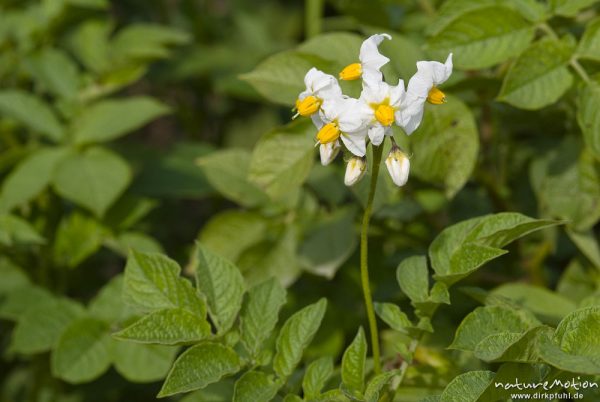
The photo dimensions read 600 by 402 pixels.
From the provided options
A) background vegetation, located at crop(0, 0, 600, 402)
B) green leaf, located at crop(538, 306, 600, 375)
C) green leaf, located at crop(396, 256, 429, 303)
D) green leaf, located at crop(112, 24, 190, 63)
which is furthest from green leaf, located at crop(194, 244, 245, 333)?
green leaf, located at crop(112, 24, 190, 63)

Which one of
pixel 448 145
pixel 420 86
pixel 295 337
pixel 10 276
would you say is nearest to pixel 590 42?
pixel 448 145

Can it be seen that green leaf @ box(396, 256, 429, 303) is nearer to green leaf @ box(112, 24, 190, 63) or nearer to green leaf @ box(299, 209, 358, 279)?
green leaf @ box(299, 209, 358, 279)

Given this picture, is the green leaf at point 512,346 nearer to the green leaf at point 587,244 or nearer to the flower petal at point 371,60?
the flower petal at point 371,60

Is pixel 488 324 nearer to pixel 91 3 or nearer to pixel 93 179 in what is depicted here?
pixel 93 179

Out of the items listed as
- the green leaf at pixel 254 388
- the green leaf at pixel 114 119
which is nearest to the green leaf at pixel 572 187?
the green leaf at pixel 254 388

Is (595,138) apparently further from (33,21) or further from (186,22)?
(186,22)

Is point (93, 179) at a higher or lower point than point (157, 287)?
lower
